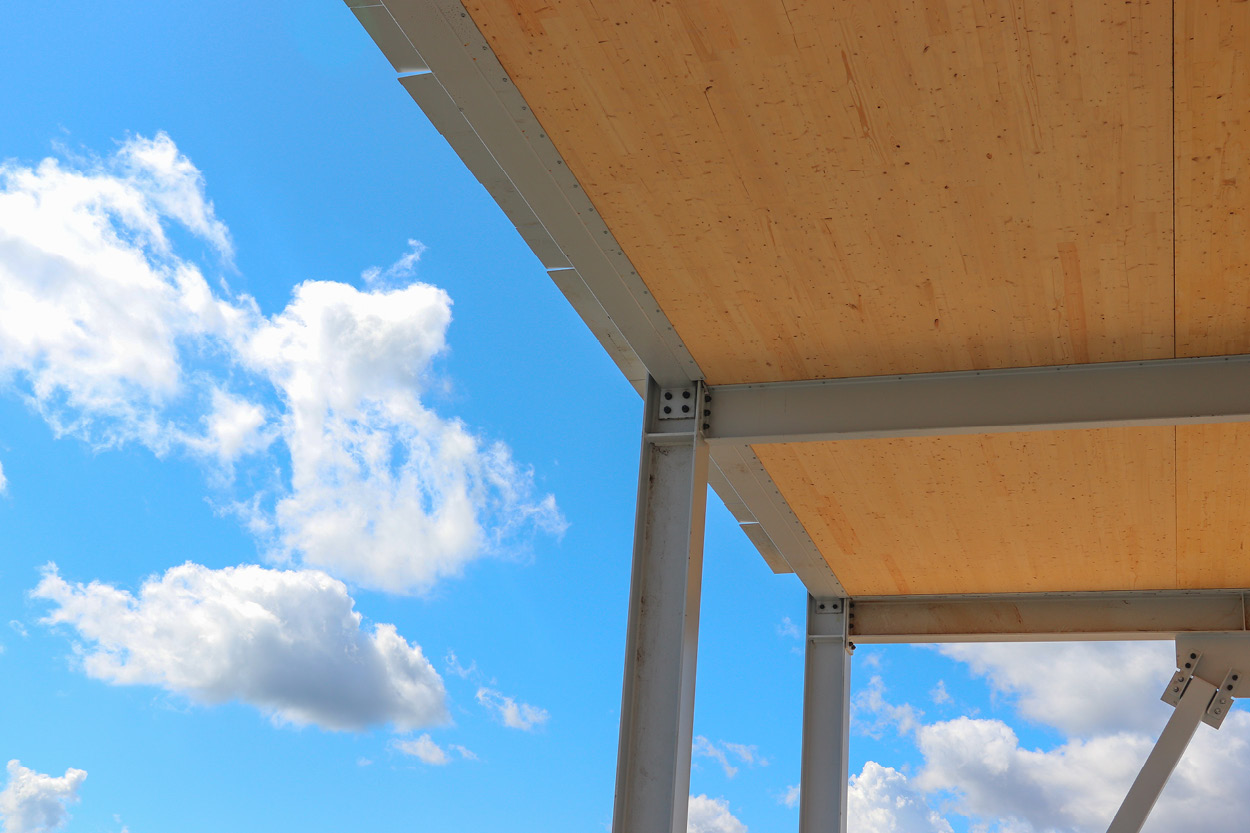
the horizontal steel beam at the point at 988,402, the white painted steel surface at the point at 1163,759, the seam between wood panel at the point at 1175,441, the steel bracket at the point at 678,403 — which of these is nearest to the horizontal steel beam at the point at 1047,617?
the seam between wood panel at the point at 1175,441

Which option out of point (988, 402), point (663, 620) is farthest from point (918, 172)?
point (663, 620)

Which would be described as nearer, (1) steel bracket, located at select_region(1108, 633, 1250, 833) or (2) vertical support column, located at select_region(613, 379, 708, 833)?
(2) vertical support column, located at select_region(613, 379, 708, 833)

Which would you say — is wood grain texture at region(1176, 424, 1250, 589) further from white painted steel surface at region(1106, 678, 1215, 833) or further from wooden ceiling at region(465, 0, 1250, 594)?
white painted steel surface at region(1106, 678, 1215, 833)

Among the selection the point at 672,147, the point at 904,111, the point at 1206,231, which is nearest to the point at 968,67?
the point at 904,111

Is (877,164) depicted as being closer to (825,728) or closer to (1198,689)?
(825,728)

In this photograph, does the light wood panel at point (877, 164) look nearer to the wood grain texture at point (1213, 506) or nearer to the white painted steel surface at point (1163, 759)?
the wood grain texture at point (1213, 506)

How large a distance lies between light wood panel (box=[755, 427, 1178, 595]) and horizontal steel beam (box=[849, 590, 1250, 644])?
17 centimetres

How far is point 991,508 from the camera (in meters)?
7.15

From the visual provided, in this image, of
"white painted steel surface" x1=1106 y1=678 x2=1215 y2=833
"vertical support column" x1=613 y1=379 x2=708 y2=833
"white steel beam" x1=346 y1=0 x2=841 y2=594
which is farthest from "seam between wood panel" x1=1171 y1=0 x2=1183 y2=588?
"vertical support column" x1=613 y1=379 x2=708 y2=833

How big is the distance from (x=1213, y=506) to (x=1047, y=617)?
2084 mm

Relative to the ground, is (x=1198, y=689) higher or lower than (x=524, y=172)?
lower

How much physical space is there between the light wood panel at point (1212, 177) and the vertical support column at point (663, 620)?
2.22 m

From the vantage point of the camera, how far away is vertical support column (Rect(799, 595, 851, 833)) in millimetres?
8117

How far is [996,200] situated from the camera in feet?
13.8
